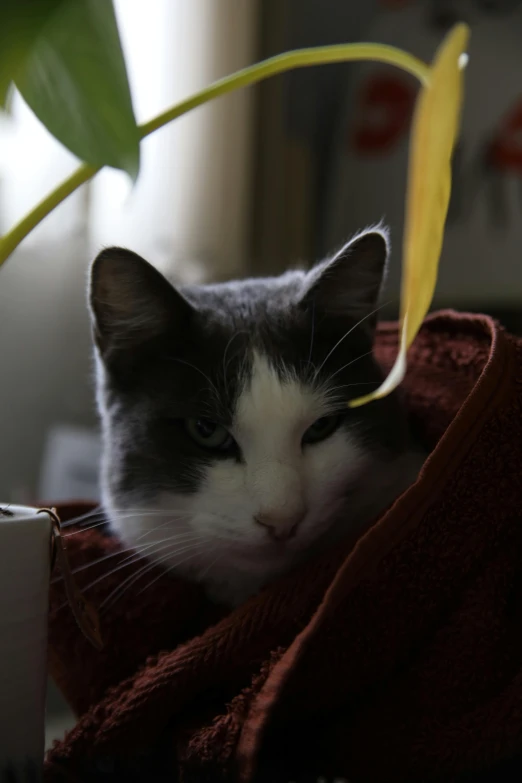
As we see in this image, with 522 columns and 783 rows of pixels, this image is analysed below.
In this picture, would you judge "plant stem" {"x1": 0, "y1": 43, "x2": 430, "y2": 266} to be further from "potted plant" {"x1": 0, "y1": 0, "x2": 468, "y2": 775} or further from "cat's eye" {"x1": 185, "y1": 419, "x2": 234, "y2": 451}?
"cat's eye" {"x1": 185, "y1": 419, "x2": 234, "y2": 451}

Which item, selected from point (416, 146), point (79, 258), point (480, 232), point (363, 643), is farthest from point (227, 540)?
point (480, 232)

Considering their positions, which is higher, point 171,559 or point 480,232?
point 480,232

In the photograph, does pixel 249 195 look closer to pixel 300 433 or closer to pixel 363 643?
pixel 300 433

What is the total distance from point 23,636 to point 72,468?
3.38 ft

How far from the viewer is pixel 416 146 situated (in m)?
0.37

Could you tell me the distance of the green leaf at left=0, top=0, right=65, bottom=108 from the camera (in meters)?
0.39

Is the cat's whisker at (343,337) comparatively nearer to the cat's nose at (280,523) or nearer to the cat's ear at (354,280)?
the cat's ear at (354,280)

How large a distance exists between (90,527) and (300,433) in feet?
0.82

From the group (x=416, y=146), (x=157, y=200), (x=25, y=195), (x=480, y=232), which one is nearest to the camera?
(x=416, y=146)

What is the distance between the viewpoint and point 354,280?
2.45ft

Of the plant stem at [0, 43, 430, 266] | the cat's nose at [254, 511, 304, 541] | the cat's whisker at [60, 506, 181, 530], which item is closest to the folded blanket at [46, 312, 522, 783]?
the cat's nose at [254, 511, 304, 541]

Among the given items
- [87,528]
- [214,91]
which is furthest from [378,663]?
[214,91]

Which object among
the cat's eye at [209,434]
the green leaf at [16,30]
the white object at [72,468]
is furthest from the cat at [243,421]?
the white object at [72,468]

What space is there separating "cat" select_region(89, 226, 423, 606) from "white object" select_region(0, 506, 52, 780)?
19cm
